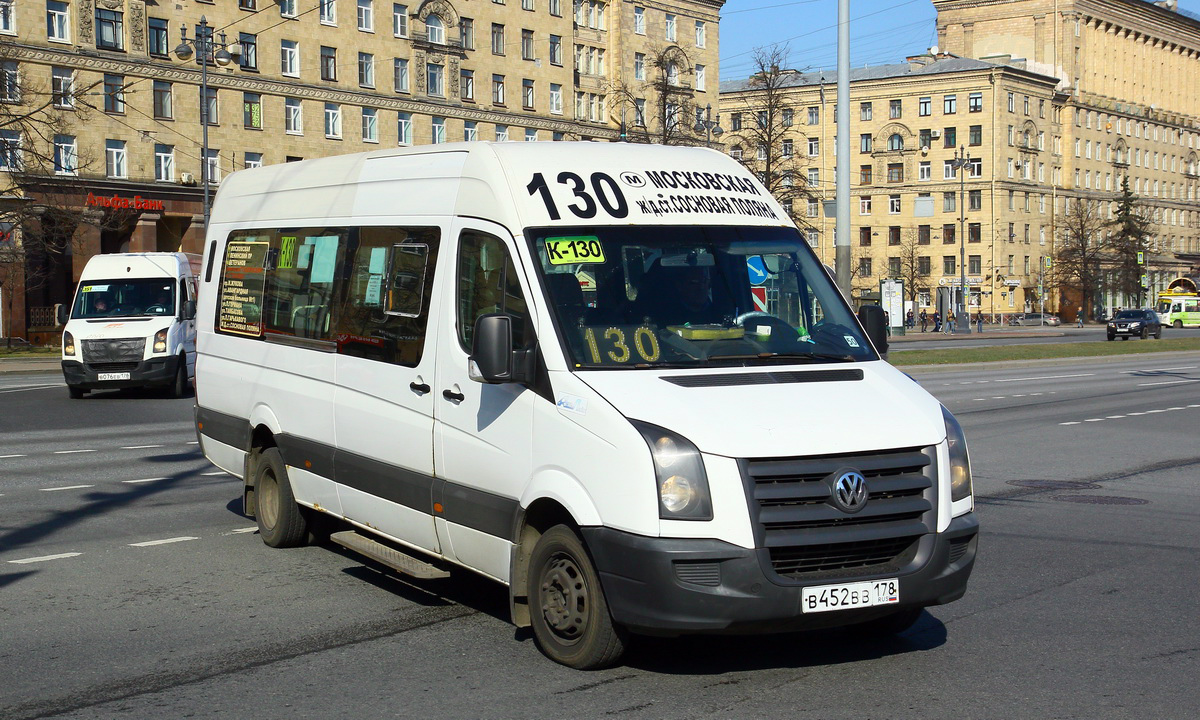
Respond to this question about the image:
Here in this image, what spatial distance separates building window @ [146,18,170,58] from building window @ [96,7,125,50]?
1.14 m

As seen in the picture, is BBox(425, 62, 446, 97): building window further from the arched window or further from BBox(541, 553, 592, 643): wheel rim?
BBox(541, 553, 592, 643): wheel rim

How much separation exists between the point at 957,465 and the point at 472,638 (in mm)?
2489

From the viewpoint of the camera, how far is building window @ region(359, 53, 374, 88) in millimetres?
66125

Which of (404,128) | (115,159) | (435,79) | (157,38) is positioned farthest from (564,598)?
(435,79)

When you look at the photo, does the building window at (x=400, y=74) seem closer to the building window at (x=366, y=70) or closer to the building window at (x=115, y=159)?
the building window at (x=366, y=70)

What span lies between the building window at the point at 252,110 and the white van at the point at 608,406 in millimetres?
54868

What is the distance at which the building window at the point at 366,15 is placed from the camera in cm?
6600

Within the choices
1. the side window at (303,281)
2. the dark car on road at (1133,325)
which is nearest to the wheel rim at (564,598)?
the side window at (303,281)

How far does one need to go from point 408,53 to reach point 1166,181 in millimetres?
92541

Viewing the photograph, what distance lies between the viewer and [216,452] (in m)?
10.3

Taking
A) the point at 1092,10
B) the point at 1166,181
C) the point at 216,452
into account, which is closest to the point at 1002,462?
the point at 216,452

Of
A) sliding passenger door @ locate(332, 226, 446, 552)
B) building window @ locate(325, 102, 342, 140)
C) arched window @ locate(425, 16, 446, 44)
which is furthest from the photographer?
arched window @ locate(425, 16, 446, 44)

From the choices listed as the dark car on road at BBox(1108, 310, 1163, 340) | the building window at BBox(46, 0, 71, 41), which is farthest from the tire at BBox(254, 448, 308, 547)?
the dark car on road at BBox(1108, 310, 1163, 340)

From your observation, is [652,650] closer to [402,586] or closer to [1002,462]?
[402,586]
